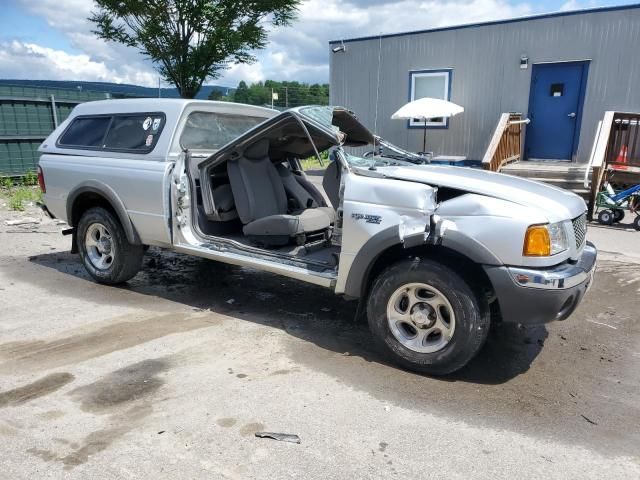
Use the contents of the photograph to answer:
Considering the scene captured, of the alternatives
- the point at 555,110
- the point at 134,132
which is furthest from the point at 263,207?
the point at 555,110

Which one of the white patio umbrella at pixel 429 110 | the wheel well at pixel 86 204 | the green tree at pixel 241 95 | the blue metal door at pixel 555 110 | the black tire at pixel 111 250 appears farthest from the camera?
the green tree at pixel 241 95

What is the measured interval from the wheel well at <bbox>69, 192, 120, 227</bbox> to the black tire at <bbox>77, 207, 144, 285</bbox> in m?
0.06

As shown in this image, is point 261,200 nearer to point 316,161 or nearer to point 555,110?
point 316,161

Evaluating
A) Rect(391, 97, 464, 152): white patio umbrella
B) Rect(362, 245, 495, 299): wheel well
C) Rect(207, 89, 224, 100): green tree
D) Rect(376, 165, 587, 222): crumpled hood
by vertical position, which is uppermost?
Rect(207, 89, 224, 100): green tree

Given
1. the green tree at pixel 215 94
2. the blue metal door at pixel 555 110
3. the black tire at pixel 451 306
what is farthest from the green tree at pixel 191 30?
the black tire at pixel 451 306

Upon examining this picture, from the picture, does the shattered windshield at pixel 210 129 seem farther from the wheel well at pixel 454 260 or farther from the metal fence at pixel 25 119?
the metal fence at pixel 25 119

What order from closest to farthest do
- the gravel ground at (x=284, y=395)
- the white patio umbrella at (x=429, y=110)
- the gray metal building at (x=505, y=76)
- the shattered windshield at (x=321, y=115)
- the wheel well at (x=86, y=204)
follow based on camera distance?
1. the gravel ground at (x=284, y=395)
2. the shattered windshield at (x=321, y=115)
3. the wheel well at (x=86, y=204)
4. the gray metal building at (x=505, y=76)
5. the white patio umbrella at (x=429, y=110)

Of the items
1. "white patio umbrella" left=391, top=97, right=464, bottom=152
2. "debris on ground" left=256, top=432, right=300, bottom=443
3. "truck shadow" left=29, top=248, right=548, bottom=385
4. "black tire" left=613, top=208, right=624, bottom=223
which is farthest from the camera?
"white patio umbrella" left=391, top=97, right=464, bottom=152

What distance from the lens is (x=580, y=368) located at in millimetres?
3855

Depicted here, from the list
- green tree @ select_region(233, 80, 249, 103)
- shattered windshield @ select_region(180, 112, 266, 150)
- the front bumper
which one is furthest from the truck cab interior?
green tree @ select_region(233, 80, 249, 103)

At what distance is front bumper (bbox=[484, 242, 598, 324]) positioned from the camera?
3.23m

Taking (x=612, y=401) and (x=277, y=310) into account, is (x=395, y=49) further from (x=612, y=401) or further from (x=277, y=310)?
(x=612, y=401)

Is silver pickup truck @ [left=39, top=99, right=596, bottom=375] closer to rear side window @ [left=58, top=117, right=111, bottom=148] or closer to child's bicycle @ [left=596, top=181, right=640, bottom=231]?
rear side window @ [left=58, top=117, right=111, bottom=148]

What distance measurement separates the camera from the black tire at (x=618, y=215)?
9.21 m
